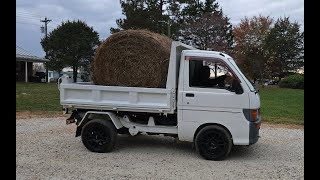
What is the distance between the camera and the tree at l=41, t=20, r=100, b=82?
156ft

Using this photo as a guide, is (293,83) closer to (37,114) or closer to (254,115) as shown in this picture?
(37,114)

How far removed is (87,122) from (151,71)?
175 centimetres

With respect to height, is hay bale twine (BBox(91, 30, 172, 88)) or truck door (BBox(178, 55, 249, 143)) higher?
hay bale twine (BBox(91, 30, 172, 88))

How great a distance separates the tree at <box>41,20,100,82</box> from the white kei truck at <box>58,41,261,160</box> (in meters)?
39.2

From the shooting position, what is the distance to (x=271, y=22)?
44.8 m

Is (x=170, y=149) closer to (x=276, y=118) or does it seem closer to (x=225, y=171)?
(x=225, y=171)

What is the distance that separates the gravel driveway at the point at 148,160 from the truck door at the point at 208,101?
2.25ft

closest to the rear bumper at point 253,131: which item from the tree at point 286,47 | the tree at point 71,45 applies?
the tree at point 286,47

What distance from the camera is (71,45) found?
158ft

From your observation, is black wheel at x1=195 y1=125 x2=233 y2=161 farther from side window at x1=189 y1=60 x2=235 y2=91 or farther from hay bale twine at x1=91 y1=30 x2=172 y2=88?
hay bale twine at x1=91 y1=30 x2=172 y2=88

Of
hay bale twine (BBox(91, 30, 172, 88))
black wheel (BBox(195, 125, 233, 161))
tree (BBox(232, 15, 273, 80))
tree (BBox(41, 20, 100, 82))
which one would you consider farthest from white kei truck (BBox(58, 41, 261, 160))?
tree (BBox(41, 20, 100, 82))

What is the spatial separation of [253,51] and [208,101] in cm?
3258
